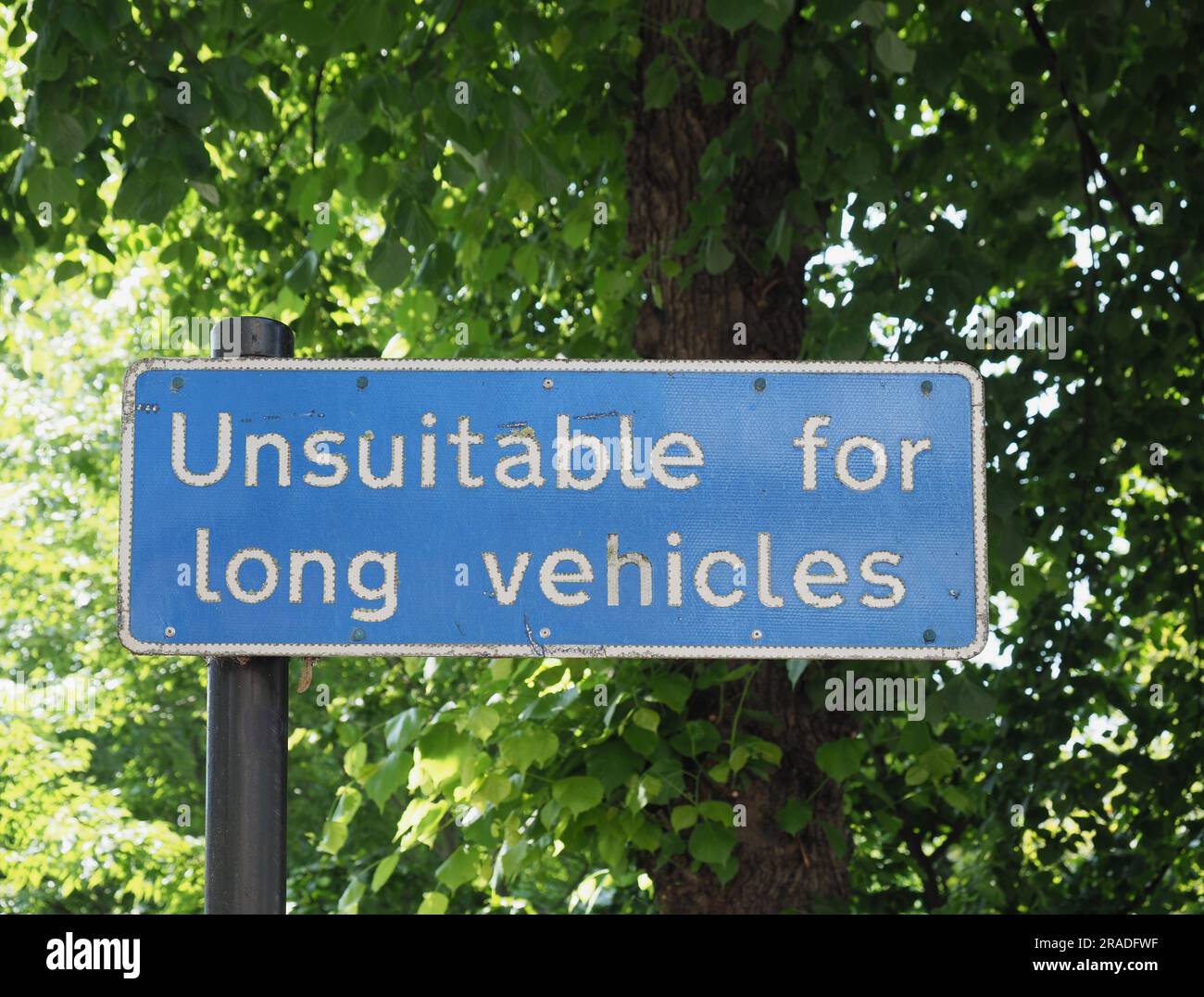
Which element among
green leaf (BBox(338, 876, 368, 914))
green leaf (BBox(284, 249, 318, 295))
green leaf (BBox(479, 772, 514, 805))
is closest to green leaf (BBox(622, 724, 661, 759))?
green leaf (BBox(479, 772, 514, 805))

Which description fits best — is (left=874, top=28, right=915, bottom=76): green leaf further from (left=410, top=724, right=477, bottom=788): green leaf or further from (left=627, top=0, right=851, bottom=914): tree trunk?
(left=410, top=724, right=477, bottom=788): green leaf

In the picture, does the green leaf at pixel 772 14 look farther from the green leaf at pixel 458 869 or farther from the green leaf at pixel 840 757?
the green leaf at pixel 458 869

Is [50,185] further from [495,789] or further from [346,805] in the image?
[495,789]

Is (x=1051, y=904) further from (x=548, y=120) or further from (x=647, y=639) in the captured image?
(x=647, y=639)

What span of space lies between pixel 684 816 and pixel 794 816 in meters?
0.26

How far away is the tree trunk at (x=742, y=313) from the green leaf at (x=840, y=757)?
0.18m

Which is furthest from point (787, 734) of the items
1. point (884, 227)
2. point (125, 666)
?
point (125, 666)

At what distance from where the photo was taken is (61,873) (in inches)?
336

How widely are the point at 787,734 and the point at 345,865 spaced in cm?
573

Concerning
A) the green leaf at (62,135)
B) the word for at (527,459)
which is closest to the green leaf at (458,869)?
the green leaf at (62,135)

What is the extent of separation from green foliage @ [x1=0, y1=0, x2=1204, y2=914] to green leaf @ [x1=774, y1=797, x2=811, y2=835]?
0.03 meters

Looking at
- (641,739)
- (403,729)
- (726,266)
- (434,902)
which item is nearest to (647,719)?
(641,739)

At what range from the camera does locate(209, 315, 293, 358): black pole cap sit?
1305 mm

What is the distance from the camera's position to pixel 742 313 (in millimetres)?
3084
